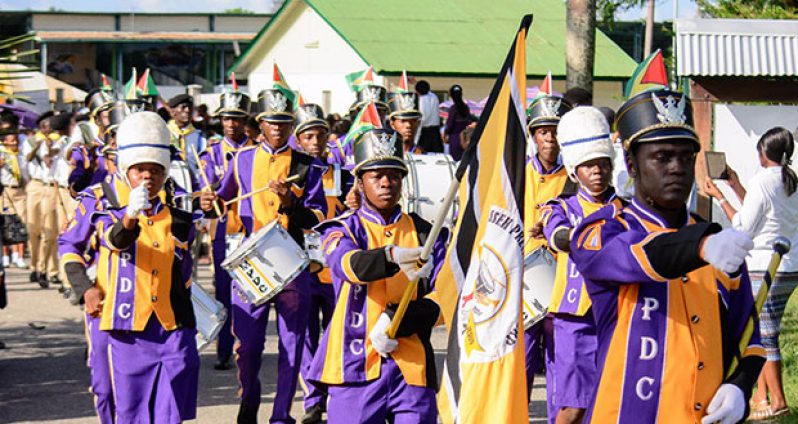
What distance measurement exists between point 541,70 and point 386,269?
31.4 metres

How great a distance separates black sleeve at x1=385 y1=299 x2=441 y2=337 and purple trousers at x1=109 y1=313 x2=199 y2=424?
1389mm

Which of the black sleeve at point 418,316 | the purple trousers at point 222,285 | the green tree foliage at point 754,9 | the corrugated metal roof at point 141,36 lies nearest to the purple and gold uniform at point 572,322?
the black sleeve at point 418,316

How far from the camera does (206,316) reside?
994 centimetres

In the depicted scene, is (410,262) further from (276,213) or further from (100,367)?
(276,213)

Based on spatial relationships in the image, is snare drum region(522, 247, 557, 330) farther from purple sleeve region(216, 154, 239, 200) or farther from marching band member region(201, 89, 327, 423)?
purple sleeve region(216, 154, 239, 200)

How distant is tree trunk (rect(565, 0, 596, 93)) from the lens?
16.0 m

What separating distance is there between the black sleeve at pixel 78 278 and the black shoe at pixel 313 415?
9.23 feet

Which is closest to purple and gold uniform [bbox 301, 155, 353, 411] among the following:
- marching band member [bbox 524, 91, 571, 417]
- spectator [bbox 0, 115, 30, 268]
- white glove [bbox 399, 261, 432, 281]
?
marching band member [bbox 524, 91, 571, 417]

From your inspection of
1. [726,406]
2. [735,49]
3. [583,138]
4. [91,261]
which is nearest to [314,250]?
[91,261]

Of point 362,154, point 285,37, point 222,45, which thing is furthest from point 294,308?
point 222,45

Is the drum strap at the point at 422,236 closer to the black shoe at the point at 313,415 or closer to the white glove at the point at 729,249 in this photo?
the white glove at the point at 729,249

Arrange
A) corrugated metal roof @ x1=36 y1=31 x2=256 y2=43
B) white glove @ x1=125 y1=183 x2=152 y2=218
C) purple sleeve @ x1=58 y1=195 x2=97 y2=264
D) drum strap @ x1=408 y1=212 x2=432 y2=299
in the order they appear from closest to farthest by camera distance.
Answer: drum strap @ x1=408 y1=212 x2=432 y2=299 → white glove @ x1=125 y1=183 x2=152 y2=218 → purple sleeve @ x1=58 y1=195 x2=97 y2=264 → corrugated metal roof @ x1=36 y1=31 x2=256 y2=43

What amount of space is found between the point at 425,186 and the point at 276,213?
2089mm

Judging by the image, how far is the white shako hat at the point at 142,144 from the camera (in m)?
7.42
